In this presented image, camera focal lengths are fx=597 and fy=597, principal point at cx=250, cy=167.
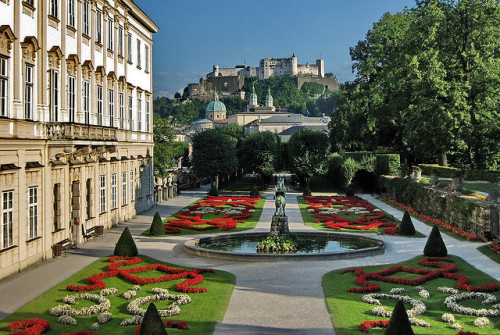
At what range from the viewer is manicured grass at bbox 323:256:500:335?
46.9ft

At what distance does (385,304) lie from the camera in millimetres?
16828

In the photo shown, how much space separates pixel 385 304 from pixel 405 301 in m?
0.58

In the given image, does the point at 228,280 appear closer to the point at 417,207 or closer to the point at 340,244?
the point at 340,244

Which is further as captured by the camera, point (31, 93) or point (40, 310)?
point (31, 93)

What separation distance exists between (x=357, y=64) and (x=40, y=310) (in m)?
A: 59.0

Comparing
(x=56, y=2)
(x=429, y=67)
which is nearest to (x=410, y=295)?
(x=56, y=2)

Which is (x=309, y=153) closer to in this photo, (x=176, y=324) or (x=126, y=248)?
(x=126, y=248)

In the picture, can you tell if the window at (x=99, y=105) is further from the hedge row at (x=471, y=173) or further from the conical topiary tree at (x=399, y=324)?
the hedge row at (x=471, y=173)

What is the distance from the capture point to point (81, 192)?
94.8 feet

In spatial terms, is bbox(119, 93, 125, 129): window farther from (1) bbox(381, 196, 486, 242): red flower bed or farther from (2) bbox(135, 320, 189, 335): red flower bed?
(2) bbox(135, 320, 189, 335): red flower bed

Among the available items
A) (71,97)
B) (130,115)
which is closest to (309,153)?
(130,115)

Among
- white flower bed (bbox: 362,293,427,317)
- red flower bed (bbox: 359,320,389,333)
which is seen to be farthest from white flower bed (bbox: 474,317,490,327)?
red flower bed (bbox: 359,320,389,333)

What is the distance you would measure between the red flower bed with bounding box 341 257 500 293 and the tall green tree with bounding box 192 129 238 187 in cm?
4433

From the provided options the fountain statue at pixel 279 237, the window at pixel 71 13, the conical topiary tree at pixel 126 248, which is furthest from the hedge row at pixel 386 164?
the conical topiary tree at pixel 126 248
